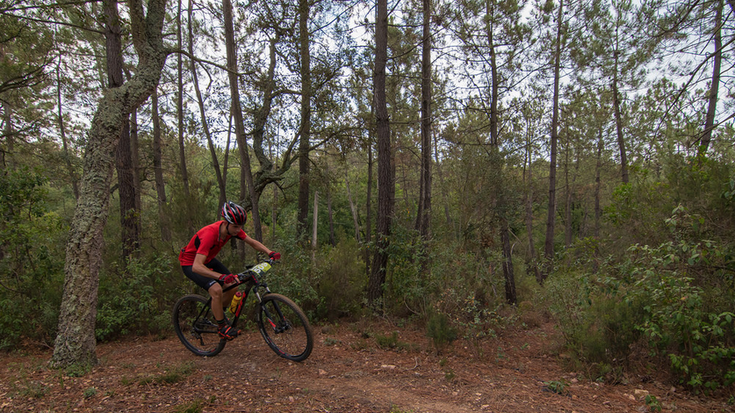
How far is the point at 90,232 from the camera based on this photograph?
404cm

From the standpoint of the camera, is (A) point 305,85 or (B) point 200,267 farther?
(A) point 305,85

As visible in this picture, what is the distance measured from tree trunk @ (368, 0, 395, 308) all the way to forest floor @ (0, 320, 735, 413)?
175 cm

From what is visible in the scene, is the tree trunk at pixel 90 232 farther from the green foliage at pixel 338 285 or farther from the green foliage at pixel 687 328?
the green foliage at pixel 687 328

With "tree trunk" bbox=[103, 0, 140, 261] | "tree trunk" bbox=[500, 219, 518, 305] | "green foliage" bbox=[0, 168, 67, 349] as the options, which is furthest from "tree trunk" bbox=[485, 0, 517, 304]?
"green foliage" bbox=[0, 168, 67, 349]

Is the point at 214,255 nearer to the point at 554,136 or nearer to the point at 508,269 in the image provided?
the point at 508,269

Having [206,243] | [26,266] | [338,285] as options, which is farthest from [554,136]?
[26,266]

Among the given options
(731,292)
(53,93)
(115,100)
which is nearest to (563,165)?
(731,292)

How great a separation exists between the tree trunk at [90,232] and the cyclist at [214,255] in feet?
3.36

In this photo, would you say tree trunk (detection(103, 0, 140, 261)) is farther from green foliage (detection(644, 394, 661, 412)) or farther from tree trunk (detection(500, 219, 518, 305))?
tree trunk (detection(500, 219, 518, 305))

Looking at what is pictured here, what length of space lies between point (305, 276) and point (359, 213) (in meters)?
22.3

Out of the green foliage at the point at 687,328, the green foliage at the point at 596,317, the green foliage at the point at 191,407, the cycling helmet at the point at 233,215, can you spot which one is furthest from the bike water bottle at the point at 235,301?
the green foliage at the point at 687,328

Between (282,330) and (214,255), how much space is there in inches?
47.5

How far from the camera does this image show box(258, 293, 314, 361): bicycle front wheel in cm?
408

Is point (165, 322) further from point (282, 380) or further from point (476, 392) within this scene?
point (476, 392)
